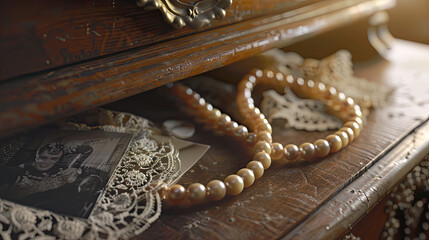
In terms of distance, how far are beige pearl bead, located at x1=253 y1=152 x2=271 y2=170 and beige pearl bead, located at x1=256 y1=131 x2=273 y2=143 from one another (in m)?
0.04

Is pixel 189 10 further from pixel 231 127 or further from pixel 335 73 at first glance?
pixel 335 73

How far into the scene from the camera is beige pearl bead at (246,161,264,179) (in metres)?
0.48

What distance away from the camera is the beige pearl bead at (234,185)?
1.47 ft

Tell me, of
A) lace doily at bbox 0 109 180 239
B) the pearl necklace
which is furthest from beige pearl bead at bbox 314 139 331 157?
lace doily at bbox 0 109 180 239

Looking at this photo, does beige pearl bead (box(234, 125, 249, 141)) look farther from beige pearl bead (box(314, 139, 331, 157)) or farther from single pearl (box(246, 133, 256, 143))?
beige pearl bead (box(314, 139, 331, 157))

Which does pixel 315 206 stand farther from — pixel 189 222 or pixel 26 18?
pixel 26 18

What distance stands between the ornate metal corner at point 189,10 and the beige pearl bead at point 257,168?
0.21 m

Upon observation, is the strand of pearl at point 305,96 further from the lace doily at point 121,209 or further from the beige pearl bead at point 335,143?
the lace doily at point 121,209

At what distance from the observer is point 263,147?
523 millimetres

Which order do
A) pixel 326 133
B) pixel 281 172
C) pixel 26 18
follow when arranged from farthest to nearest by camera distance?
1. pixel 326 133
2. pixel 281 172
3. pixel 26 18

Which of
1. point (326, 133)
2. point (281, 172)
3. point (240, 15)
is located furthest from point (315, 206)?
point (240, 15)

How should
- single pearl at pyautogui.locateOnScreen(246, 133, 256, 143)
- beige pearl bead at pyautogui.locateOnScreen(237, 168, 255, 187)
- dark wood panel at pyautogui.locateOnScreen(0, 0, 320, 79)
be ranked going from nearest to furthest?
dark wood panel at pyautogui.locateOnScreen(0, 0, 320, 79)
beige pearl bead at pyautogui.locateOnScreen(237, 168, 255, 187)
single pearl at pyautogui.locateOnScreen(246, 133, 256, 143)

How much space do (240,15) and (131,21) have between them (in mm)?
198

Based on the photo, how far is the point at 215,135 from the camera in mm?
600
